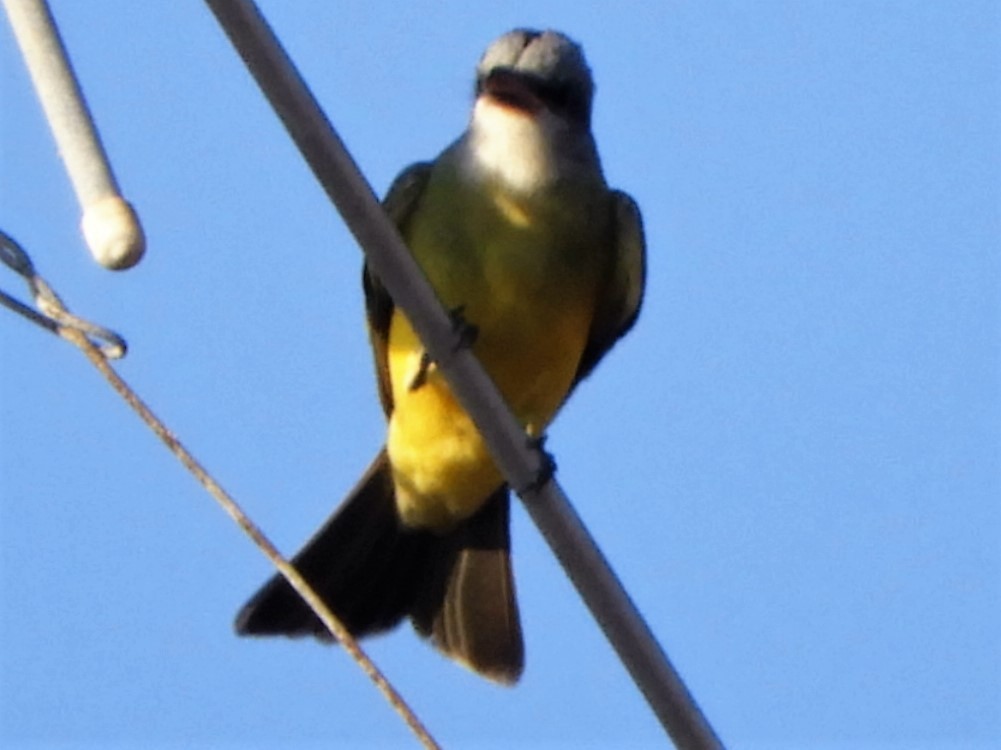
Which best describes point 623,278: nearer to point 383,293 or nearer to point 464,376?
point 383,293

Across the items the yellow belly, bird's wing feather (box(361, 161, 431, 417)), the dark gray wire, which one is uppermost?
bird's wing feather (box(361, 161, 431, 417))

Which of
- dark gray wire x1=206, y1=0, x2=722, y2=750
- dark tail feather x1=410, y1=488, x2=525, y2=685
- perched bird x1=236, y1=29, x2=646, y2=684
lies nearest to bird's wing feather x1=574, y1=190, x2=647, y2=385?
perched bird x1=236, y1=29, x2=646, y2=684

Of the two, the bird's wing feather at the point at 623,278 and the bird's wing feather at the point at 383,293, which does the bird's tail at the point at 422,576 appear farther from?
the bird's wing feather at the point at 623,278

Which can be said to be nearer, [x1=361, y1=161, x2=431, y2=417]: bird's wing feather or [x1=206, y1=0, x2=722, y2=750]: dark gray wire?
[x1=206, y1=0, x2=722, y2=750]: dark gray wire

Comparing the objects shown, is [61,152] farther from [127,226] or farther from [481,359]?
[481,359]

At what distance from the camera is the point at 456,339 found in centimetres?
304

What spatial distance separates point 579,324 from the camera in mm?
4777

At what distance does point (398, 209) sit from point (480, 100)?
0.98ft

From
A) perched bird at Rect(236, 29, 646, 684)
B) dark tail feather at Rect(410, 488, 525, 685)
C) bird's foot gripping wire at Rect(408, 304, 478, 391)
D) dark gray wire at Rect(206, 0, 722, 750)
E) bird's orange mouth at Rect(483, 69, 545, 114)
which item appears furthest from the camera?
dark tail feather at Rect(410, 488, 525, 685)

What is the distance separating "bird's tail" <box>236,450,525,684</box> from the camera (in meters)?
4.85

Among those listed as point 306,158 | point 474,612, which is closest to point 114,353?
point 306,158

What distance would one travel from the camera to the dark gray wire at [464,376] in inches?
103

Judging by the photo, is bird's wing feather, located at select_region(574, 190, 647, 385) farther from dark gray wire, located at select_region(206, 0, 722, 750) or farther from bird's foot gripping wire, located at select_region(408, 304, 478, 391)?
dark gray wire, located at select_region(206, 0, 722, 750)

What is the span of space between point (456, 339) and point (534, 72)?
1.85 metres
